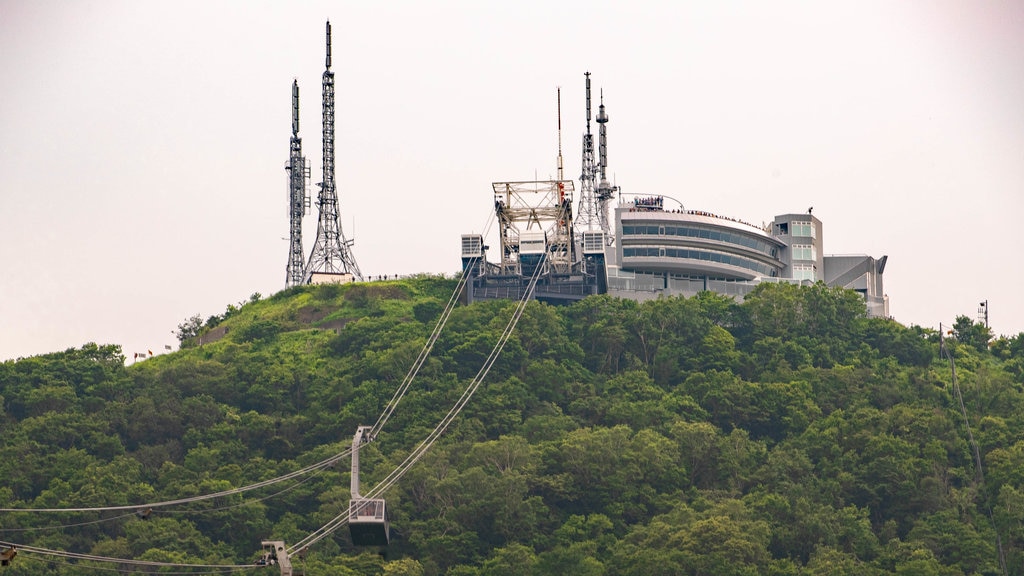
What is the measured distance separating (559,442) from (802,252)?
4057 centimetres

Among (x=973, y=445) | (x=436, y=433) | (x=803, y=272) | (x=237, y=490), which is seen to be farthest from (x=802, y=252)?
(x=237, y=490)

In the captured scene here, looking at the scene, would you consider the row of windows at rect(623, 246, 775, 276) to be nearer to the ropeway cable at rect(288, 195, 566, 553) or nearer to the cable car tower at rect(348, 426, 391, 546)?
the ropeway cable at rect(288, 195, 566, 553)

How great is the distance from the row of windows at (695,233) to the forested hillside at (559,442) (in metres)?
8.02

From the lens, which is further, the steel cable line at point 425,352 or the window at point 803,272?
the window at point 803,272

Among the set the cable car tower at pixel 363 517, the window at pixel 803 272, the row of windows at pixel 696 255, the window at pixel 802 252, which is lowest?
the cable car tower at pixel 363 517

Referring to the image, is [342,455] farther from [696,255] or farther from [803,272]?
[803,272]

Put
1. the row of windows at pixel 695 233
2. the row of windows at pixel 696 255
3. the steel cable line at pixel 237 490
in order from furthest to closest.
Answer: the row of windows at pixel 695 233 → the row of windows at pixel 696 255 → the steel cable line at pixel 237 490

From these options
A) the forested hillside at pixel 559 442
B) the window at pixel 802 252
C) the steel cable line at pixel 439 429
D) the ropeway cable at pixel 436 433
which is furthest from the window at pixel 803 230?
the steel cable line at pixel 439 429

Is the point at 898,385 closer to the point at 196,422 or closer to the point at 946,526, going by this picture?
the point at 946,526

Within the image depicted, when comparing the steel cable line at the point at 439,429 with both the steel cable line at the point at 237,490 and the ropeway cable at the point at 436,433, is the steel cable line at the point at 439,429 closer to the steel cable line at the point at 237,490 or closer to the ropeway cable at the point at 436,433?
the ropeway cable at the point at 436,433

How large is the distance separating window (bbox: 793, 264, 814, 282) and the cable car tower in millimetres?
56338

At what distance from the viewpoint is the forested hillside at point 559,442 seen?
10519 centimetres

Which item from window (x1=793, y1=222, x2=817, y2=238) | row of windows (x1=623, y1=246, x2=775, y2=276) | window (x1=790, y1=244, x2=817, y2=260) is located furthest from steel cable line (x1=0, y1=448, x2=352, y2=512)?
window (x1=793, y1=222, x2=817, y2=238)

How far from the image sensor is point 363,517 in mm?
95875
